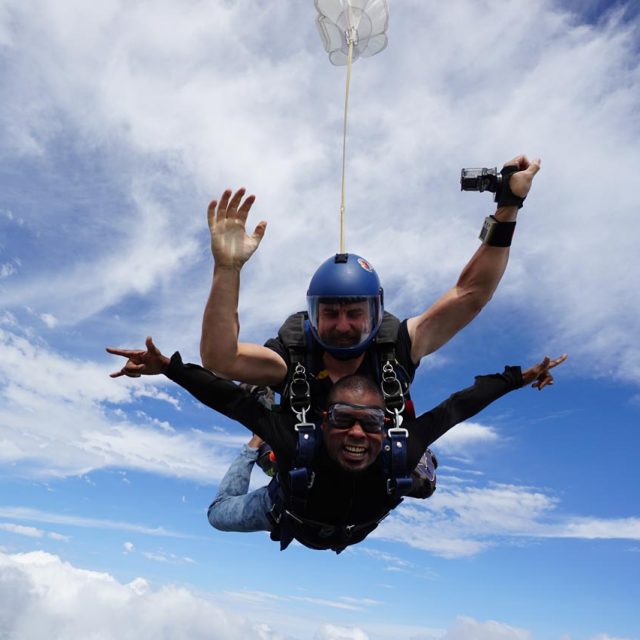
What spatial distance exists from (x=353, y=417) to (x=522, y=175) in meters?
2.33

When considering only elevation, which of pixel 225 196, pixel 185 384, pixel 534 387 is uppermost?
pixel 225 196

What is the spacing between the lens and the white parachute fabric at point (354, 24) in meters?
6.55

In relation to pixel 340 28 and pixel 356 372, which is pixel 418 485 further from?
pixel 340 28

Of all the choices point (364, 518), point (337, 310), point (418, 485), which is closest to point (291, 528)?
point (364, 518)

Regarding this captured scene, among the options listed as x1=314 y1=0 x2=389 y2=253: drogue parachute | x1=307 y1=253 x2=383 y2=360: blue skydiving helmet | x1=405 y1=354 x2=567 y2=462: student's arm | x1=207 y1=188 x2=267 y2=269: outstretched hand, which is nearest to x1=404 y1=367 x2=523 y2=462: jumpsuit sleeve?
x1=405 y1=354 x2=567 y2=462: student's arm

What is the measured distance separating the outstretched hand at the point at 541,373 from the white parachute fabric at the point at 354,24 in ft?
11.8

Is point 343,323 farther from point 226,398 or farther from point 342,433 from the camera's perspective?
point 226,398

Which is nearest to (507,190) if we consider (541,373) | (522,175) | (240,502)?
(522,175)

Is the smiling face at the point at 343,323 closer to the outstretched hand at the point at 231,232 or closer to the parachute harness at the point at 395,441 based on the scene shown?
the parachute harness at the point at 395,441

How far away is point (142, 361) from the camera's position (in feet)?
15.0

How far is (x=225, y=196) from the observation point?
4.73 meters

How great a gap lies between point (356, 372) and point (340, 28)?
149 inches

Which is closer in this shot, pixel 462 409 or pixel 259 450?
pixel 462 409

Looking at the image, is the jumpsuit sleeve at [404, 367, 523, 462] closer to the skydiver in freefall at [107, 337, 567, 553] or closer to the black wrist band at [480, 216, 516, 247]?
the skydiver in freefall at [107, 337, 567, 553]
